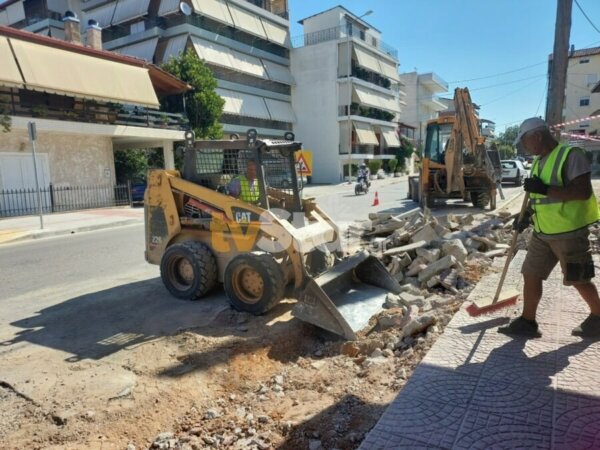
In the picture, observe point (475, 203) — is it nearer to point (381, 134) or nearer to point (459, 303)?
point (459, 303)

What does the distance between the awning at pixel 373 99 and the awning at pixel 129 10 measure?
18.8 meters

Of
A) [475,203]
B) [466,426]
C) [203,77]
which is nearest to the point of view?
[466,426]

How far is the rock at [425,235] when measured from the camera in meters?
7.45

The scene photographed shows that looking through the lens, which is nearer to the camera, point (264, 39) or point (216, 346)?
point (216, 346)

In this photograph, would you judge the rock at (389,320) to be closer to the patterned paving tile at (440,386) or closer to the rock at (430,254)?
the patterned paving tile at (440,386)

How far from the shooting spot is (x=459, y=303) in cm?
487

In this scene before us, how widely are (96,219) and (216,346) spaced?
13.2 meters

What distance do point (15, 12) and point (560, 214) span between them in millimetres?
47518

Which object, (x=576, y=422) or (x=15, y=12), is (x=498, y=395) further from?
(x=15, y=12)

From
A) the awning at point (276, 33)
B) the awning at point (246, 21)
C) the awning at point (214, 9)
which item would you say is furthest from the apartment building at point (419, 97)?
the awning at point (214, 9)

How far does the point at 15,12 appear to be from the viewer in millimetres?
38656

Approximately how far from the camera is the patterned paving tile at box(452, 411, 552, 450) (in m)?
2.43

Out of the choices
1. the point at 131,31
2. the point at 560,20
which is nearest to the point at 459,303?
the point at 560,20

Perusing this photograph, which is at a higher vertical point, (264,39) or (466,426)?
(264,39)
